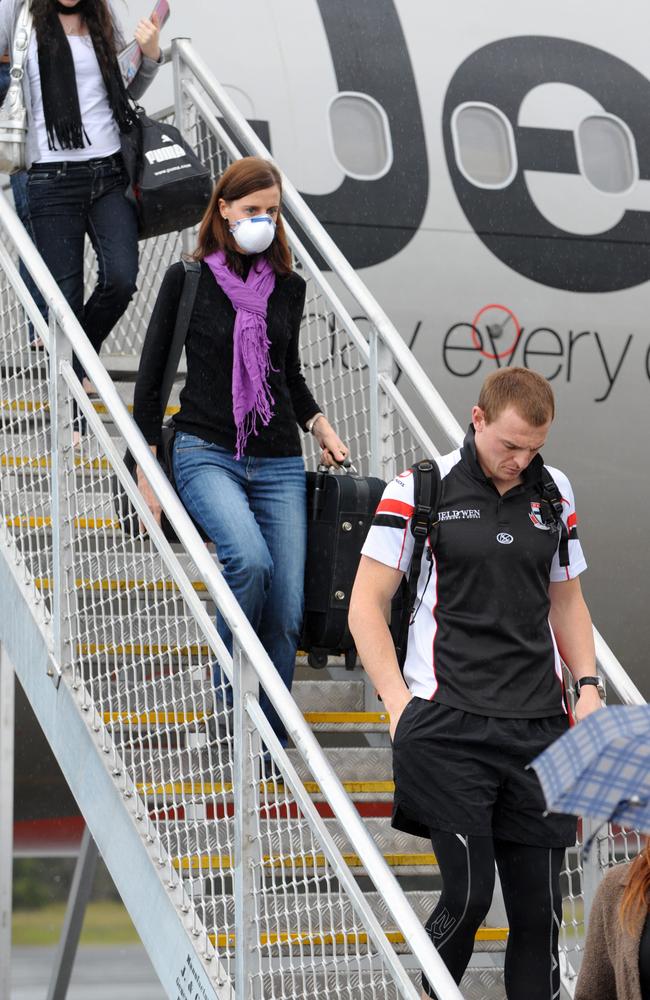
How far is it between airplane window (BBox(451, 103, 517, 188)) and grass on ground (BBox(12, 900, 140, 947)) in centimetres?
798

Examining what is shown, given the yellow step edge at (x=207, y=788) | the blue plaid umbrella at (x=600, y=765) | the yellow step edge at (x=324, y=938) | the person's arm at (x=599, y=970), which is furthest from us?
the yellow step edge at (x=207, y=788)

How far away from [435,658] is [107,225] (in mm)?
2134

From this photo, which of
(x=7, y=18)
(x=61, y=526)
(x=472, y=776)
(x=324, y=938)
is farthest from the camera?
(x=7, y=18)

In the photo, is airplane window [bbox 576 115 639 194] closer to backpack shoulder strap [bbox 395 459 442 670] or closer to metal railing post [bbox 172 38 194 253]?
metal railing post [bbox 172 38 194 253]

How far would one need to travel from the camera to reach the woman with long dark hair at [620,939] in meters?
2.50

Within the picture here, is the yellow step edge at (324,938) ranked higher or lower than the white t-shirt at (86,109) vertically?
lower

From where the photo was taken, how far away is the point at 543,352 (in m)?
7.08

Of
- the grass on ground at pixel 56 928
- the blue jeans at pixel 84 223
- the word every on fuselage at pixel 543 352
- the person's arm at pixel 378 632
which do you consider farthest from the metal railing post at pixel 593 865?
the grass on ground at pixel 56 928

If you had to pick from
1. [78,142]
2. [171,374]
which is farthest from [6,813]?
[171,374]

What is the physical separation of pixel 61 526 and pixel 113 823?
29.8 inches

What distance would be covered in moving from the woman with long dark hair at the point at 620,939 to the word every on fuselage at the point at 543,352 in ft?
14.5

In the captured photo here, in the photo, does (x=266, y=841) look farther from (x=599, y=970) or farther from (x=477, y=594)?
(x=599, y=970)

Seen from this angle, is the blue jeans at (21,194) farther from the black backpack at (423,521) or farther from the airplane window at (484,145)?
the airplane window at (484,145)

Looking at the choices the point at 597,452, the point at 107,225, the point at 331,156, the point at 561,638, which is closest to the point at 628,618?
the point at 597,452
